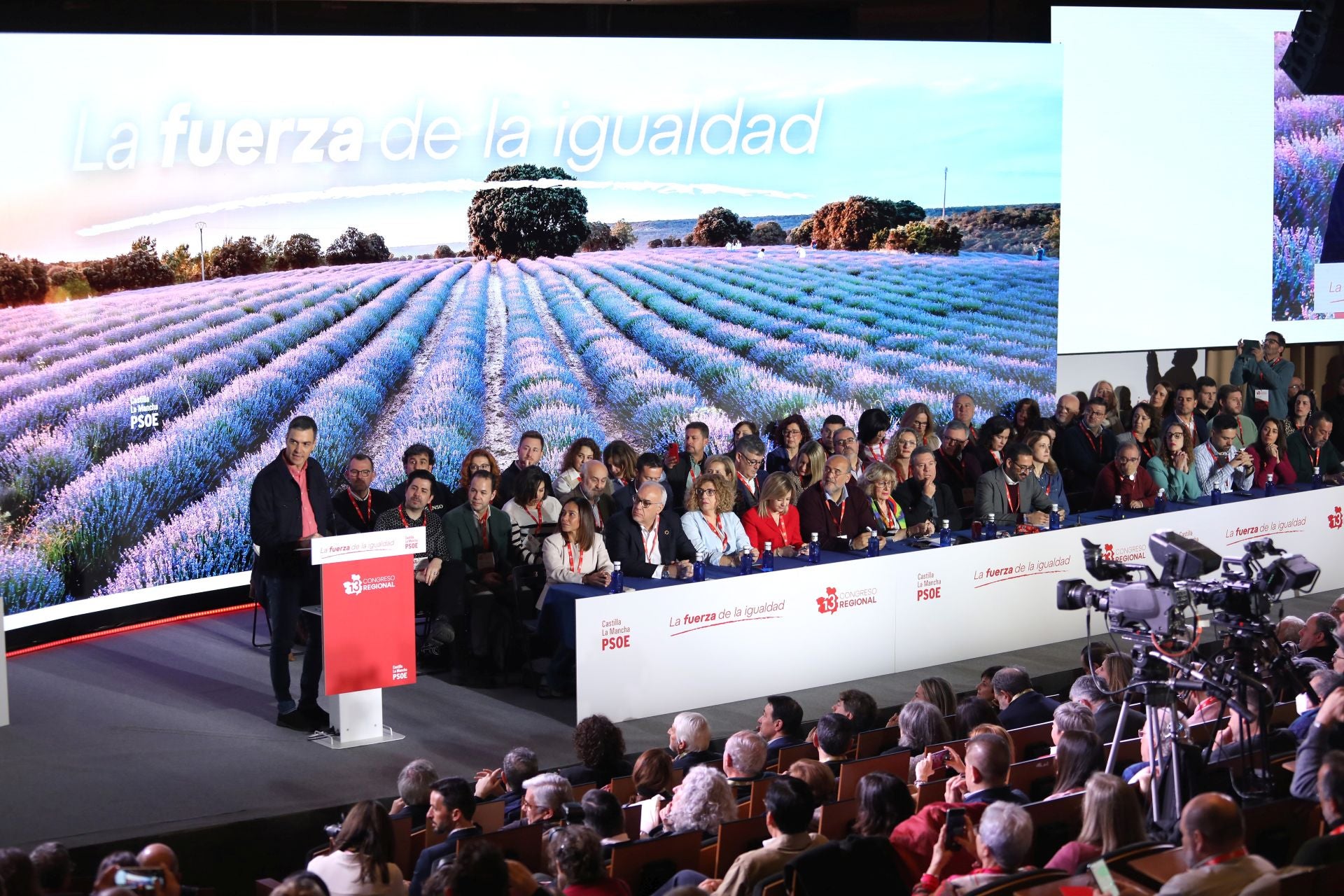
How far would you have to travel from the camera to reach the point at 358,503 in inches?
316

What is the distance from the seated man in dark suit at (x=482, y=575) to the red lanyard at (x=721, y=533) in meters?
1.04

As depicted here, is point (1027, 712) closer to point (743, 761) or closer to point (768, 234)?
point (743, 761)

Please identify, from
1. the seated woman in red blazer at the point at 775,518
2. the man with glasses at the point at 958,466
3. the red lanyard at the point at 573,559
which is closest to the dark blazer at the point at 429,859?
the red lanyard at the point at 573,559

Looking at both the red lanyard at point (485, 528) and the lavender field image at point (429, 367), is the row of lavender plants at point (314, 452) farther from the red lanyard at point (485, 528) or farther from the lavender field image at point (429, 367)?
the red lanyard at point (485, 528)

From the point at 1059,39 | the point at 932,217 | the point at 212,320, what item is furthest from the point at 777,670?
the point at 1059,39

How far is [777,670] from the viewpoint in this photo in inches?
310

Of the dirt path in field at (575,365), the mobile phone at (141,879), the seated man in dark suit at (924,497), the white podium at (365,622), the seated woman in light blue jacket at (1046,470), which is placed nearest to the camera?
the mobile phone at (141,879)

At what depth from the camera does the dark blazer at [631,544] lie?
24.8 feet

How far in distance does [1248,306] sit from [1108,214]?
1.80 meters

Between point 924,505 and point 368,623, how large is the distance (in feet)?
12.2

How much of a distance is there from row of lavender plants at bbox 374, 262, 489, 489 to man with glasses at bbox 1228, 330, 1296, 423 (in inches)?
243

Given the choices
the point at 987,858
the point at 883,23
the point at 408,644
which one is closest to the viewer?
the point at 987,858

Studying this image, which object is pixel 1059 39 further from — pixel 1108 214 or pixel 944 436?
pixel 944 436

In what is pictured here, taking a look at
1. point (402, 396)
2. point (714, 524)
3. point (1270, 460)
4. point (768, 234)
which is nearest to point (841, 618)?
point (714, 524)
